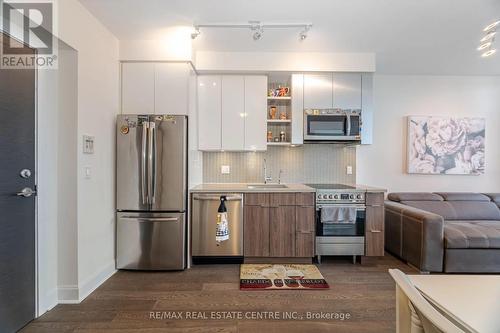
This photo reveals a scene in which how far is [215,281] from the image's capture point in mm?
2809

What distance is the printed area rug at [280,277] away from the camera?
105 inches

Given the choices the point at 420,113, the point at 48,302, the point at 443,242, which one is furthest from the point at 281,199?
Answer: the point at 420,113

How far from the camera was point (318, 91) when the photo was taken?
351 cm

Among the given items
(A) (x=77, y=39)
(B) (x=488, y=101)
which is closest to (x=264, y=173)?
(A) (x=77, y=39)

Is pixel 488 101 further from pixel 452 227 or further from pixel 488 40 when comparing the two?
pixel 452 227

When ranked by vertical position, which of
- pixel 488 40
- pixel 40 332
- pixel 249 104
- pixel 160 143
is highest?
pixel 488 40

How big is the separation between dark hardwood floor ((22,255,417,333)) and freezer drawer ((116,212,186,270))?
0.12 meters

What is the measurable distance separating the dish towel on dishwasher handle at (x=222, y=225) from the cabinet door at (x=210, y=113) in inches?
34.2

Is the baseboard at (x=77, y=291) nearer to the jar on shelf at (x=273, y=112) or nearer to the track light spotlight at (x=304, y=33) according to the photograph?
the jar on shelf at (x=273, y=112)

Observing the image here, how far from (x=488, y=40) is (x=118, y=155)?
420 centimetres

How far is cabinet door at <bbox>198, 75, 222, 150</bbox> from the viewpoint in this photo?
3562 mm

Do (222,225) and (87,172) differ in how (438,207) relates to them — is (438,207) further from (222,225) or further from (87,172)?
(87,172)

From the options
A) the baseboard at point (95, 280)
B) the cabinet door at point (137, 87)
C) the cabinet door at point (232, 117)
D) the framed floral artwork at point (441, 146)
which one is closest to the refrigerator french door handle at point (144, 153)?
the cabinet door at point (137, 87)

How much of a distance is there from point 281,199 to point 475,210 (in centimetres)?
282
